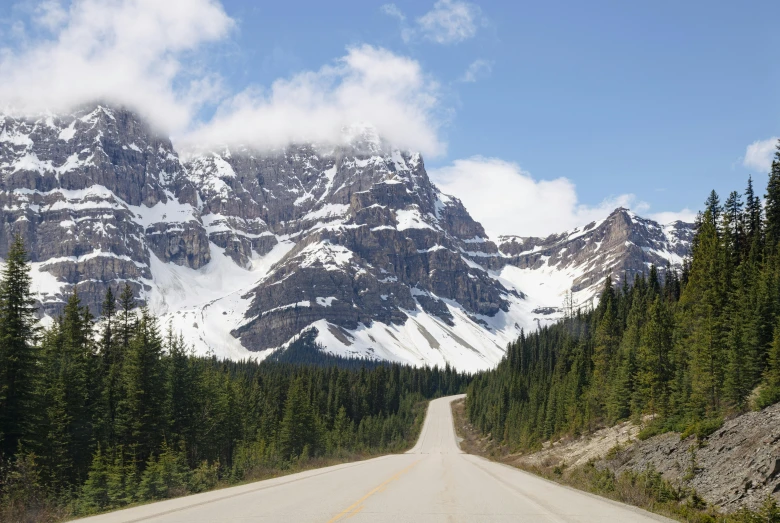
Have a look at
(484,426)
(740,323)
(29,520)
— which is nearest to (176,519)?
(29,520)

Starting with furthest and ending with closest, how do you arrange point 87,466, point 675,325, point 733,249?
point 733,249
point 675,325
point 87,466

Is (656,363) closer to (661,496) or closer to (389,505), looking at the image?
(661,496)

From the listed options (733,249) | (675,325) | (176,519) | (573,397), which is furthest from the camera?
(573,397)

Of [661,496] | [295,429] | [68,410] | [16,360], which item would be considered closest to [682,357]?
[661,496]

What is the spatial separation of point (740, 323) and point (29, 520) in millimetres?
39962

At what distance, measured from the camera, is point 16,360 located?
30672 millimetres

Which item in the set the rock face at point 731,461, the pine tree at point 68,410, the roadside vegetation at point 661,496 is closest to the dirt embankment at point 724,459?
the rock face at point 731,461

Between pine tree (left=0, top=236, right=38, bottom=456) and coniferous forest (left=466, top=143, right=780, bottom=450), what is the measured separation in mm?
32067

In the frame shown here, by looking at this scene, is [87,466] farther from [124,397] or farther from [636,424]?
[636,424]

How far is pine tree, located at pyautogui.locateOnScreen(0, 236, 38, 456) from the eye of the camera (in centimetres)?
3058

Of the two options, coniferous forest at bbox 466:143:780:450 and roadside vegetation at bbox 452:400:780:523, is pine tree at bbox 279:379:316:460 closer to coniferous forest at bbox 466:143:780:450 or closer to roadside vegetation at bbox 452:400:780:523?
coniferous forest at bbox 466:143:780:450

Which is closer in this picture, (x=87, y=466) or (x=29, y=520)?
(x=29, y=520)

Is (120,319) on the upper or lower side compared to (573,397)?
upper

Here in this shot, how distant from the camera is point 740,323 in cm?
4088
